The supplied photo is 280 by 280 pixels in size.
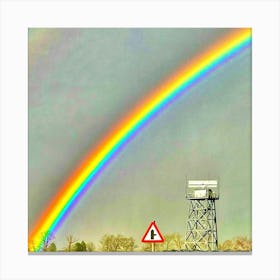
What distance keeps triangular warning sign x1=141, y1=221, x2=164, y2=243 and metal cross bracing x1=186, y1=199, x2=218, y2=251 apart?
0.37 meters

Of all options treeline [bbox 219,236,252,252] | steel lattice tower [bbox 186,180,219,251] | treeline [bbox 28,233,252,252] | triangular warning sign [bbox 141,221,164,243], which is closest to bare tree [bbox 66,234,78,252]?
treeline [bbox 28,233,252,252]

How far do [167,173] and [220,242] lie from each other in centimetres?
112

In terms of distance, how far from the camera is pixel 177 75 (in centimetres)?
897

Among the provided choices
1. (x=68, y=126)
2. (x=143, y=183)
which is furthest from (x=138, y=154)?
(x=68, y=126)

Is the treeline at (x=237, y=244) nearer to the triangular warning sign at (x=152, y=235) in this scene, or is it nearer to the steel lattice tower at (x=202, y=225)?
the steel lattice tower at (x=202, y=225)

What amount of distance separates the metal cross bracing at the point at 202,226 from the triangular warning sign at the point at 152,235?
0.37 m

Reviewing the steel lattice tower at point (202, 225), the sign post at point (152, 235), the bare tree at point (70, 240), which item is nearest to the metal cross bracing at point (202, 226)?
the steel lattice tower at point (202, 225)

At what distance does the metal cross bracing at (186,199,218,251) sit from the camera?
891cm

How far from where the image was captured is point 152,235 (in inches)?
349

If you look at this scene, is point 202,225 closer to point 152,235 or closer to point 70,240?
point 152,235

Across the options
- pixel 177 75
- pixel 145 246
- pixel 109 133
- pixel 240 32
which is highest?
pixel 240 32

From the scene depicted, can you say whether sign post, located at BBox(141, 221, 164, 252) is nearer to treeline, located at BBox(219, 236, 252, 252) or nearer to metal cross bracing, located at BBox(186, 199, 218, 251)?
metal cross bracing, located at BBox(186, 199, 218, 251)

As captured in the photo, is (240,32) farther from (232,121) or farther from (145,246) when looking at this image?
(145,246)

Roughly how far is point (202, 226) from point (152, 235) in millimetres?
654
